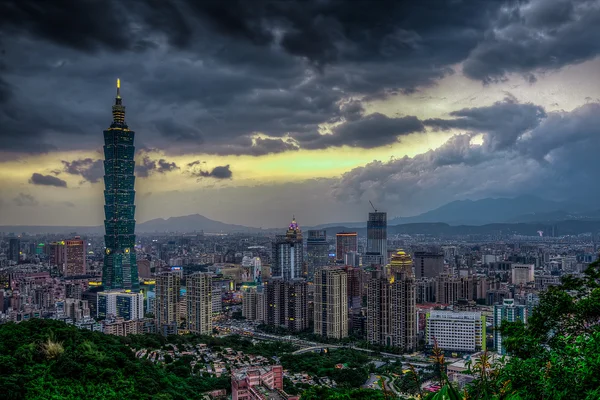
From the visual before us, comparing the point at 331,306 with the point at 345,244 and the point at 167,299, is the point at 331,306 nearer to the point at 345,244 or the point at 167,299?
the point at 167,299

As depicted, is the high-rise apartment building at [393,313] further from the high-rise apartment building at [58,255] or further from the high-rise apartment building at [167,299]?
the high-rise apartment building at [58,255]

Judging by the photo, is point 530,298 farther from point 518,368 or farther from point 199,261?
point 199,261

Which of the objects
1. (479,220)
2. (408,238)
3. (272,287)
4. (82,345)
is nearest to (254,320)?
(272,287)

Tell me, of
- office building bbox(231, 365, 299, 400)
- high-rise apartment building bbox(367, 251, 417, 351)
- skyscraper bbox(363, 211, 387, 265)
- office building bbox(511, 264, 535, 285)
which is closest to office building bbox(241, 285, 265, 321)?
high-rise apartment building bbox(367, 251, 417, 351)

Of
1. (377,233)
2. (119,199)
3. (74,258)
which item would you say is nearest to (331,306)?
(119,199)

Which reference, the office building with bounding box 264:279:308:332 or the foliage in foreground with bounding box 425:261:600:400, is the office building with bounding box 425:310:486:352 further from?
Answer: the foliage in foreground with bounding box 425:261:600:400

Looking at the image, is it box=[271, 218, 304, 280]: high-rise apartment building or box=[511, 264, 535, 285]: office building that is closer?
box=[511, 264, 535, 285]: office building

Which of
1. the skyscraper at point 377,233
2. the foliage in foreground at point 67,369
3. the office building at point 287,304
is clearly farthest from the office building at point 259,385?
the skyscraper at point 377,233
